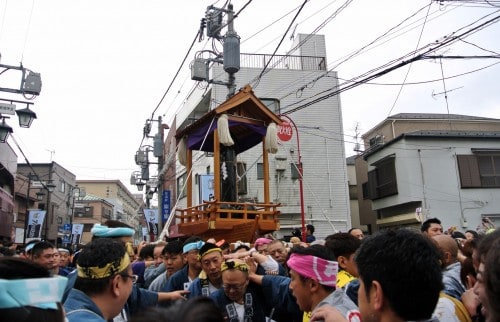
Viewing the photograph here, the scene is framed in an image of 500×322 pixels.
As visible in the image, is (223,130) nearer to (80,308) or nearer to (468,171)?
(80,308)

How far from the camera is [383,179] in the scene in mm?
Answer: 20594

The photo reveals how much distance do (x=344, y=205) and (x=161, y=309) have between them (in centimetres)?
1834

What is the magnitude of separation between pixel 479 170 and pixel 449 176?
1404 mm

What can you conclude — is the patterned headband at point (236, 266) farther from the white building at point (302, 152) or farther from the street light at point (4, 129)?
the white building at point (302, 152)

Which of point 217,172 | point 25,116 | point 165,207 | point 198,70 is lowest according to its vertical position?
point 217,172

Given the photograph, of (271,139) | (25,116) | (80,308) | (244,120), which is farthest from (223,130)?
(80,308)

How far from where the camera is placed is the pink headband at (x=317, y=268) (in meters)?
2.67

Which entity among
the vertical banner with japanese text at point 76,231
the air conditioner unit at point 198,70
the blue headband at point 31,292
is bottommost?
the blue headband at point 31,292

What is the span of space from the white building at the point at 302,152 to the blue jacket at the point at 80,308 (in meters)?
15.6

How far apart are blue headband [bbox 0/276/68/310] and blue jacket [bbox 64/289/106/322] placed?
1000 millimetres

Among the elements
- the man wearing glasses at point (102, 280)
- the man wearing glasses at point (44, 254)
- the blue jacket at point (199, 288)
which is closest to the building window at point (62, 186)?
the man wearing glasses at point (44, 254)

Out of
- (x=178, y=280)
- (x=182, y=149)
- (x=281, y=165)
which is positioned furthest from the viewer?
(x=281, y=165)

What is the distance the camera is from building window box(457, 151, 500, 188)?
18047 millimetres

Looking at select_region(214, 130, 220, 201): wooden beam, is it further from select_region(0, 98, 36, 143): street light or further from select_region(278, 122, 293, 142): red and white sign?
select_region(278, 122, 293, 142): red and white sign
